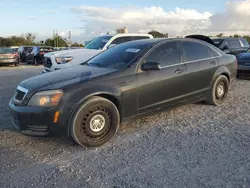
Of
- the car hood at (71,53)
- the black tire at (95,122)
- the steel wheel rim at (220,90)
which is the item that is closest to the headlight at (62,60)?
the car hood at (71,53)

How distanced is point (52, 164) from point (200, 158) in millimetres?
1899

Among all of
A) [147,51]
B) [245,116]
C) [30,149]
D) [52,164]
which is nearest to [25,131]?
[30,149]

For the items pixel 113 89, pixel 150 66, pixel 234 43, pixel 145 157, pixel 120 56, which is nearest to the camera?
pixel 145 157

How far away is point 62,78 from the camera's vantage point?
4.05m

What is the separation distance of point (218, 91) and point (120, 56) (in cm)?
255

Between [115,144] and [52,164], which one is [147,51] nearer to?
[115,144]

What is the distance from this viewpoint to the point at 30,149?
3836 mm

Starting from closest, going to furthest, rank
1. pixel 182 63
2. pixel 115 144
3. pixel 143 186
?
pixel 143 186 → pixel 115 144 → pixel 182 63

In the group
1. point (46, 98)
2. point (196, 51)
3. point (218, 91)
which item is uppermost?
point (196, 51)

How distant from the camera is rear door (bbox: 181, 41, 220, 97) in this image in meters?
5.08

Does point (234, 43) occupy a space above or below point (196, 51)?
above

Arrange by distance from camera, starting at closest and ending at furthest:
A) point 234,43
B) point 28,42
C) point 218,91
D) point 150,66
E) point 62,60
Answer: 1. point 150,66
2. point 218,91
3. point 62,60
4. point 234,43
5. point 28,42

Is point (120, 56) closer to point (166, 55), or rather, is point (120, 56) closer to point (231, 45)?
point (166, 55)

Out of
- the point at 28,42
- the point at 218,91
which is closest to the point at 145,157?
the point at 218,91
